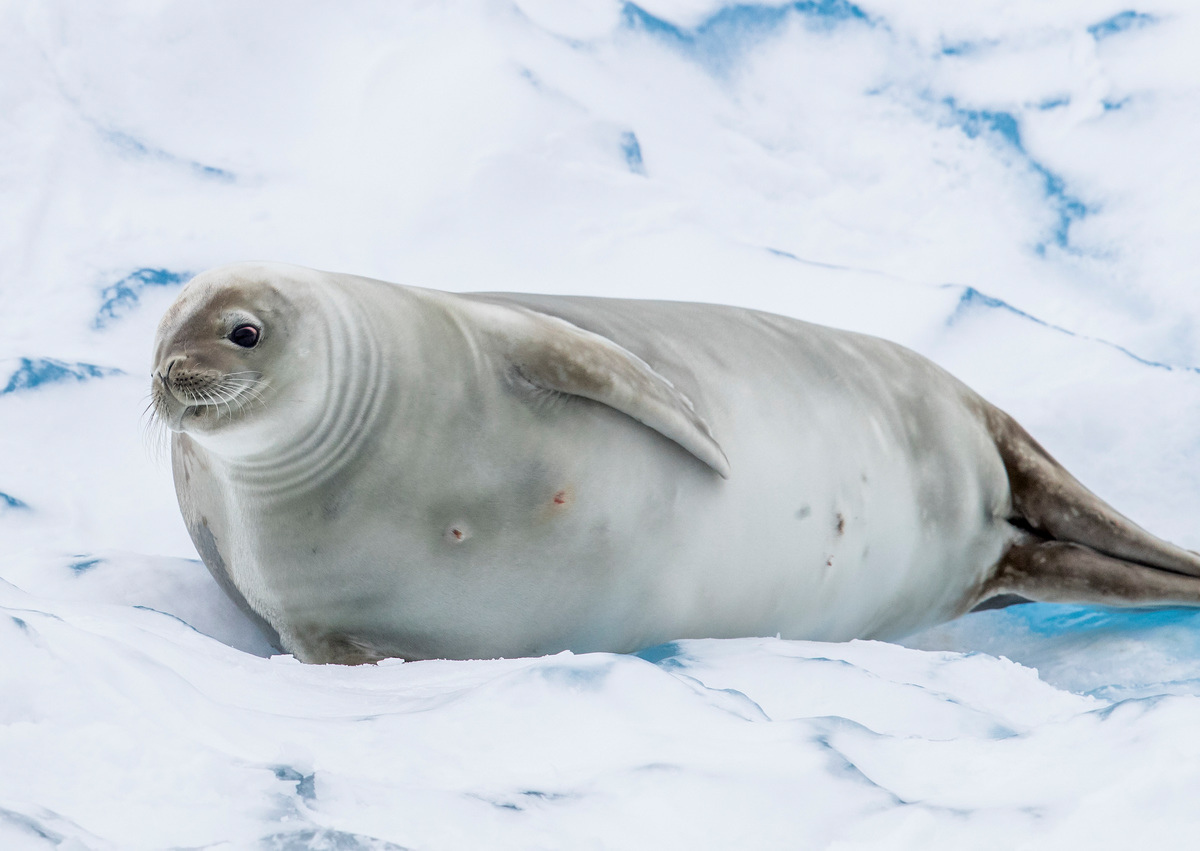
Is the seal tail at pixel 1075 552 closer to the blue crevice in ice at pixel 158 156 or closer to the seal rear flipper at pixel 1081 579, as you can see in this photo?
the seal rear flipper at pixel 1081 579

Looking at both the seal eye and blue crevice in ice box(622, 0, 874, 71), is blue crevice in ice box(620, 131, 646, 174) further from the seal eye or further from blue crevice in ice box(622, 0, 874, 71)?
the seal eye

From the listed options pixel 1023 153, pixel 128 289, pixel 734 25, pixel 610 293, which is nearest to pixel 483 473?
pixel 610 293

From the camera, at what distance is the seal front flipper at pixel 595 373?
2.22 metres

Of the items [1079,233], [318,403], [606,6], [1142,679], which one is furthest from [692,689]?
[606,6]

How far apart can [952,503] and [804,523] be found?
2.09 feet

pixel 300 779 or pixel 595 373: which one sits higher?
pixel 595 373

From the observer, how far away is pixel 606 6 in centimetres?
731

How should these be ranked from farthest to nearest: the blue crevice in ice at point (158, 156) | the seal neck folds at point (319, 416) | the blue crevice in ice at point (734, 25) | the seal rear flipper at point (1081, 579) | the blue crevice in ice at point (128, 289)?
the blue crevice in ice at point (734, 25) → the blue crevice in ice at point (158, 156) → the blue crevice in ice at point (128, 289) → the seal rear flipper at point (1081, 579) → the seal neck folds at point (319, 416)

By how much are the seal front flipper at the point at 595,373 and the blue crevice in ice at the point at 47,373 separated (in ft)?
9.20

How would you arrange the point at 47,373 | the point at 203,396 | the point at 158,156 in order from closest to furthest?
the point at 203,396
the point at 47,373
the point at 158,156

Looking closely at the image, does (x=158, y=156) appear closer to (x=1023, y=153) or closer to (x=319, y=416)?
(x=319, y=416)

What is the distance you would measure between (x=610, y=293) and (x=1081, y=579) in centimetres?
291

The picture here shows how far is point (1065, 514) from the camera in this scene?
10.4 ft

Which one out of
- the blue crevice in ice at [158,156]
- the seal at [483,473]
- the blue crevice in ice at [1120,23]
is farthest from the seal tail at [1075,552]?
the blue crevice in ice at [158,156]
